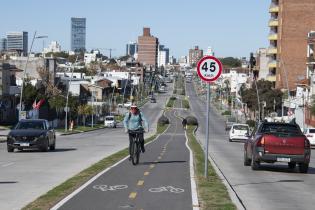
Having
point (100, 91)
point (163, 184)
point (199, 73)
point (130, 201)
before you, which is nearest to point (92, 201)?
point (130, 201)

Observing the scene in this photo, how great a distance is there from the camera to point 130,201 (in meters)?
14.1

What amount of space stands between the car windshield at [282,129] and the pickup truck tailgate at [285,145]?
0.26 meters

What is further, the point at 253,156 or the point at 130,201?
the point at 253,156

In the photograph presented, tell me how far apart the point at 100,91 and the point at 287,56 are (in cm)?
7020

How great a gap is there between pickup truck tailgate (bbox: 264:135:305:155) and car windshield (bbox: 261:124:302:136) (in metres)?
0.26

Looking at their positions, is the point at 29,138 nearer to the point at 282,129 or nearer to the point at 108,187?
the point at 282,129

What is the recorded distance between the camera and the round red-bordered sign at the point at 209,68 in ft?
59.4

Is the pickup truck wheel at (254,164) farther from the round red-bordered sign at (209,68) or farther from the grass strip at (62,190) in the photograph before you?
the round red-bordered sign at (209,68)

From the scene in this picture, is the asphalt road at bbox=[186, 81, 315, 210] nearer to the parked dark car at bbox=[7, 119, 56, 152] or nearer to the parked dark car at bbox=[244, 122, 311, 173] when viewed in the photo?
the parked dark car at bbox=[244, 122, 311, 173]

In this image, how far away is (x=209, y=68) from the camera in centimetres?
1827

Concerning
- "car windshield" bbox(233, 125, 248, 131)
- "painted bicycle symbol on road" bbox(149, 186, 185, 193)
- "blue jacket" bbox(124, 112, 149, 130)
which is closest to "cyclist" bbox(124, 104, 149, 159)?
"blue jacket" bbox(124, 112, 149, 130)

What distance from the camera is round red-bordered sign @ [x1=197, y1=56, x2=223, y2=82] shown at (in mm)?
Result: 18109

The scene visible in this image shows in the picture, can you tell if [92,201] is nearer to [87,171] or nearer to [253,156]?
[87,171]

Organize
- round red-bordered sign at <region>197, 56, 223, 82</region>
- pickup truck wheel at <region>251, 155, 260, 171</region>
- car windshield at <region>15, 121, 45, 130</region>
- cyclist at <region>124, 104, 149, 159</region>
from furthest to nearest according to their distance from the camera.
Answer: car windshield at <region>15, 121, 45, 130</region>, pickup truck wheel at <region>251, 155, 260, 171</region>, cyclist at <region>124, 104, 149, 159</region>, round red-bordered sign at <region>197, 56, 223, 82</region>
